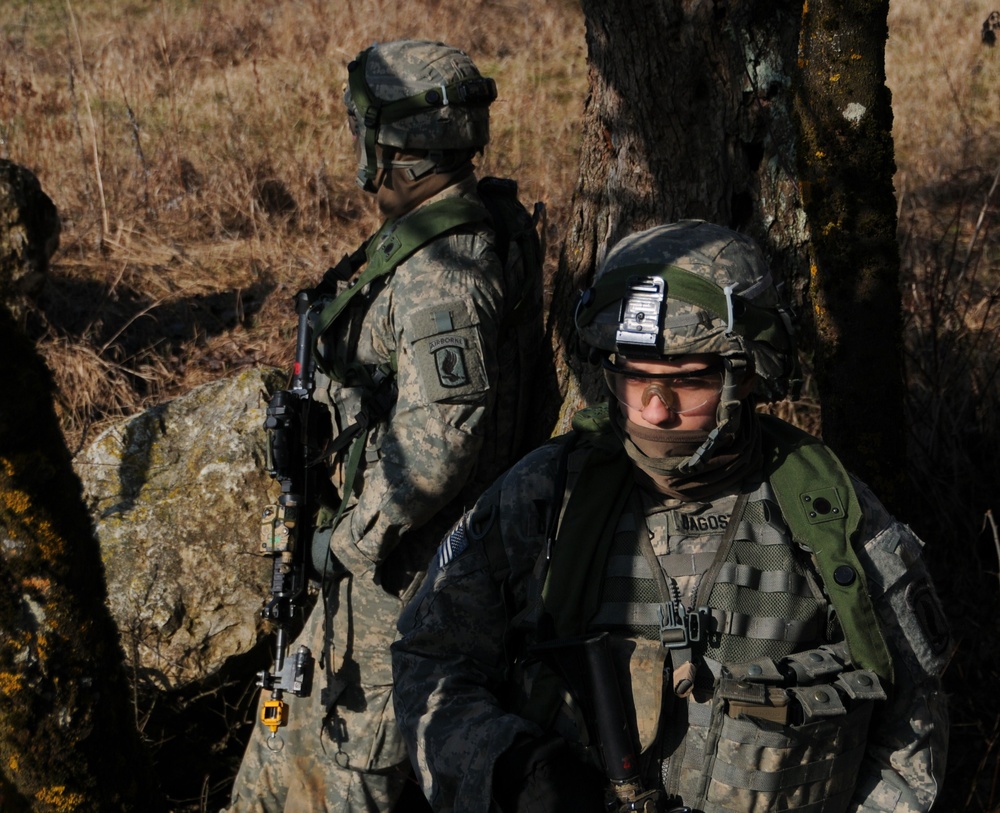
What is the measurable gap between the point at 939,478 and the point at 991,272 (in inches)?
91.2

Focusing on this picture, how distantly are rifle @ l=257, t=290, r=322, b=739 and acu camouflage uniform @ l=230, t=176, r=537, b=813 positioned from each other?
80 mm

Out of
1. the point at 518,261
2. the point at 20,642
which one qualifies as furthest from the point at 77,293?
the point at 20,642

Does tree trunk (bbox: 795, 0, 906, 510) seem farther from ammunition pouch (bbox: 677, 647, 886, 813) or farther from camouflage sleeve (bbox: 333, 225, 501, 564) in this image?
ammunition pouch (bbox: 677, 647, 886, 813)

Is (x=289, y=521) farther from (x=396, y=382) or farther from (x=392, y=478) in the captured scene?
(x=396, y=382)

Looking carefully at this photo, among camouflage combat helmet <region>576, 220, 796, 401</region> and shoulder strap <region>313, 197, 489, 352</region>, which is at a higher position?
shoulder strap <region>313, 197, 489, 352</region>

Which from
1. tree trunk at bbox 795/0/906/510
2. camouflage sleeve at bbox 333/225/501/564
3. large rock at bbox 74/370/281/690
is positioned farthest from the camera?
large rock at bbox 74/370/281/690

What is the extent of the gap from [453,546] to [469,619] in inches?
5.8

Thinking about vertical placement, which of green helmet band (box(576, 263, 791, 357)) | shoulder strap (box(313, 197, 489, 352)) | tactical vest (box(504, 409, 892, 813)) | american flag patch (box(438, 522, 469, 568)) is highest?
shoulder strap (box(313, 197, 489, 352))

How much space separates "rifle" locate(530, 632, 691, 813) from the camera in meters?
1.93

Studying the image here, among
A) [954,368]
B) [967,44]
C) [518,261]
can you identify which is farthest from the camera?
[967,44]

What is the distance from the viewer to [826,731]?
78.9 inches

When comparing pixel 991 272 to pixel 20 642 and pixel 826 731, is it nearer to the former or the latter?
pixel 826 731

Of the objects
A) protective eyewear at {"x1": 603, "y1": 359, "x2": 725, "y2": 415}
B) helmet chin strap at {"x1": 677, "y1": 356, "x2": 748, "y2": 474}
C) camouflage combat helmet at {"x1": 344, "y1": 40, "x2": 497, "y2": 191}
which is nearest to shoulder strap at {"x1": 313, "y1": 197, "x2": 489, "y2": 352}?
camouflage combat helmet at {"x1": 344, "y1": 40, "x2": 497, "y2": 191}

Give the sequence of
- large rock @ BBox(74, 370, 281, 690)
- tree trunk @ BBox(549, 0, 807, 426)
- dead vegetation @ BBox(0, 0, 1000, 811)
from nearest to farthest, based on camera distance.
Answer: tree trunk @ BBox(549, 0, 807, 426) < large rock @ BBox(74, 370, 281, 690) < dead vegetation @ BBox(0, 0, 1000, 811)
